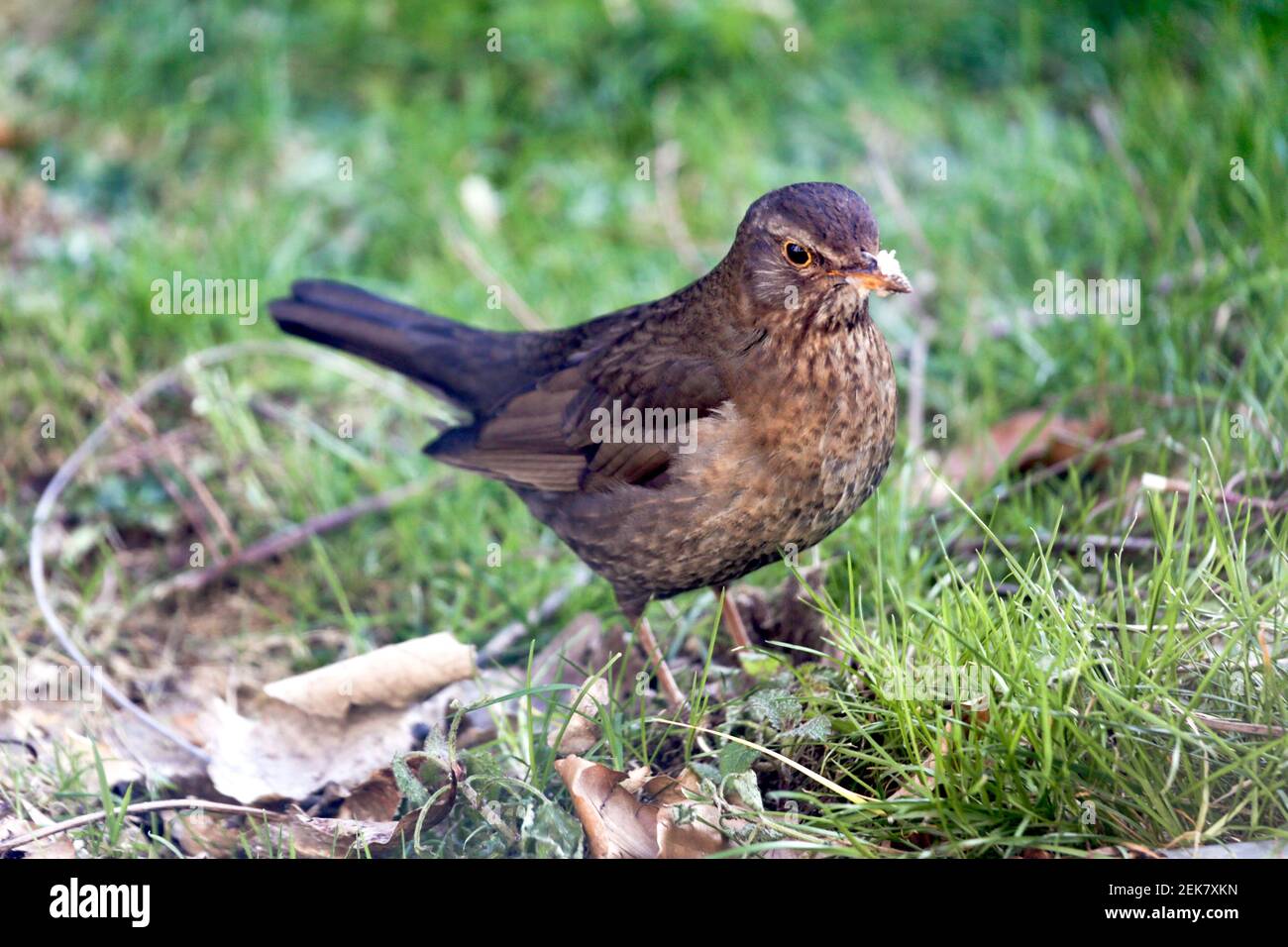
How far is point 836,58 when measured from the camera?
662cm

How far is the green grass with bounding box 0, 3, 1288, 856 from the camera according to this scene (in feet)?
9.47

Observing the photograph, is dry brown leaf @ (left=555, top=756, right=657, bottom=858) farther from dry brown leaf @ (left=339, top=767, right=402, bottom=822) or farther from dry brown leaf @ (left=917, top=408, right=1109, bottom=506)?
dry brown leaf @ (left=917, top=408, right=1109, bottom=506)

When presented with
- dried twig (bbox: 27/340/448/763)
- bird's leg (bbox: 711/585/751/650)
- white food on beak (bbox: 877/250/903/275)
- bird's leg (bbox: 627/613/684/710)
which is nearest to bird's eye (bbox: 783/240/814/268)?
white food on beak (bbox: 877/250/903/275)

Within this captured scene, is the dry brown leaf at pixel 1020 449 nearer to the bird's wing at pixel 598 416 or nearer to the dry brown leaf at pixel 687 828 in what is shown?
the bird's wing at pixel 598 416

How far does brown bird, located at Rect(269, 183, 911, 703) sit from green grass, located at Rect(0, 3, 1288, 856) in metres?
0.32

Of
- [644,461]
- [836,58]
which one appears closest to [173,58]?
[836,58]

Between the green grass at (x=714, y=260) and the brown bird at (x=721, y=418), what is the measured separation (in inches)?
12.8

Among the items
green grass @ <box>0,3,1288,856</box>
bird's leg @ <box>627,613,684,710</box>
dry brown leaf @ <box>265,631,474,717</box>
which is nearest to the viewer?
green grass @ <box>0,3,1288,856</box>

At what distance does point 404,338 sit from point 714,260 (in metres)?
1.84

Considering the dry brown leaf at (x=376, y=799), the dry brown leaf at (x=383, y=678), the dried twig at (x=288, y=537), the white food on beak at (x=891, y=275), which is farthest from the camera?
the dried twig at (x=288, y=537)

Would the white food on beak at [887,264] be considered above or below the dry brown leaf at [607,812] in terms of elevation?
above

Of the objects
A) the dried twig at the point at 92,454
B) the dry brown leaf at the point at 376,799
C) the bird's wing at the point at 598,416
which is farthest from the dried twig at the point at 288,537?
the dry brown leaf at the point at 376,799

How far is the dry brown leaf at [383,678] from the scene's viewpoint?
3.56 meters

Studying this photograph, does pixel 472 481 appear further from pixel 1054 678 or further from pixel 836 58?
pixel 836 58
